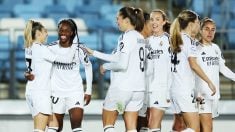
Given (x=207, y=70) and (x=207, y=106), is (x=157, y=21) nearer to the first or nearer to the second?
(x=207, y=70)

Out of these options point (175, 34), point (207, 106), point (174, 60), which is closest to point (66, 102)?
point (174, 60)

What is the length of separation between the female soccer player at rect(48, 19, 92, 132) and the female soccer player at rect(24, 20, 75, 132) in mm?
84

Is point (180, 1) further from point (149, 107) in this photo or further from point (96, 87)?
point (149, 107)

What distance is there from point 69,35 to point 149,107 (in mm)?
1435

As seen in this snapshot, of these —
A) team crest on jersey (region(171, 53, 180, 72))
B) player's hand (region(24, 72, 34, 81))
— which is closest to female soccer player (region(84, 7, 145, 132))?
team crest on jersey (region(171, 53, 180, 72))

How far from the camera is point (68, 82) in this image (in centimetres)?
982

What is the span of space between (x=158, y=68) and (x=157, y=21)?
556 mm

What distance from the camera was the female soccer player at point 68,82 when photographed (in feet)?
32.1

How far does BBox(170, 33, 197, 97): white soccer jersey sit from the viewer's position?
9830mm

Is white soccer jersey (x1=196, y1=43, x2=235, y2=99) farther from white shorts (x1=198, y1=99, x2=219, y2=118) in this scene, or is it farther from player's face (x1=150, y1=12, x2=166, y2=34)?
player's face (x1=150, y1=12, x2=166, y2=34)

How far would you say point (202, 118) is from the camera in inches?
404

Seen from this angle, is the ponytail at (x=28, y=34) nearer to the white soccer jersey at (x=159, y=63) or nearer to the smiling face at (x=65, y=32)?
the smiling face at (x=65, y=32)

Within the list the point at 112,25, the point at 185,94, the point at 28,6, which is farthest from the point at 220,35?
the point at 185,94

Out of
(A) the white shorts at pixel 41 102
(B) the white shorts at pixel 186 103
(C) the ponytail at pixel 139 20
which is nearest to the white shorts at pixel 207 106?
(B) the white shorts at pixel 186 103
